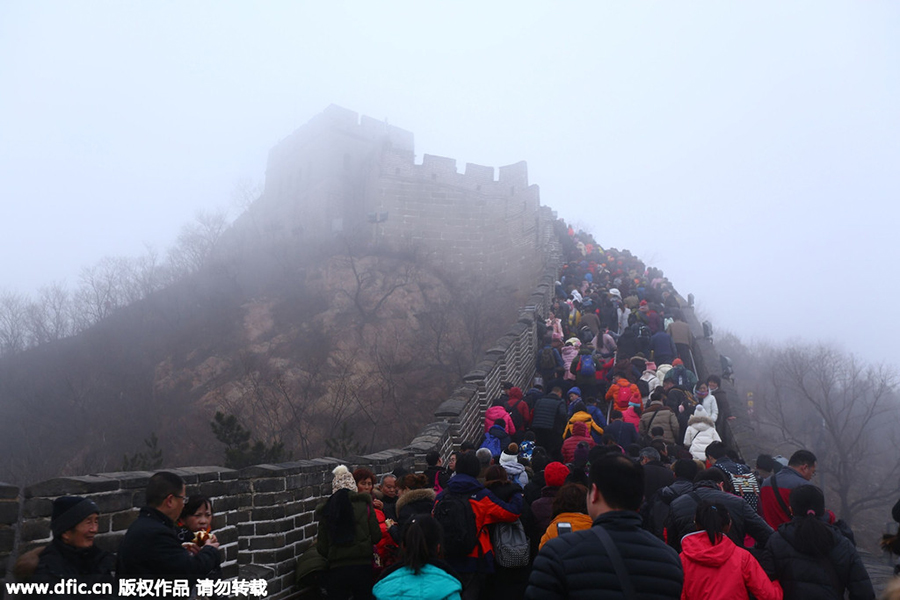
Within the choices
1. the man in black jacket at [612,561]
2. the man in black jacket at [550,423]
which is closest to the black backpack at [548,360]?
the man in black jacket at [550,423]

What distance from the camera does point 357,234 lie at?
120 feet

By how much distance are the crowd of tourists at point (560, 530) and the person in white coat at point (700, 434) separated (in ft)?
0.06

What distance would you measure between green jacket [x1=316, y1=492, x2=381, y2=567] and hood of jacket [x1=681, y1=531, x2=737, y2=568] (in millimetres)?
2423

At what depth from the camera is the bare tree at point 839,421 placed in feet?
80.8

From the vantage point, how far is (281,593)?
18.4 ft

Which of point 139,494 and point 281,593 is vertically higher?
point 139,494

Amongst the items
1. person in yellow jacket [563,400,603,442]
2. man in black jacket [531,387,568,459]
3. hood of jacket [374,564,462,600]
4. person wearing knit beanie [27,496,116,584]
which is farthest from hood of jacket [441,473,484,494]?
man in black jacket [531,387,568,459]

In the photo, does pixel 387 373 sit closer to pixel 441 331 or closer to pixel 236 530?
pixel 441 331

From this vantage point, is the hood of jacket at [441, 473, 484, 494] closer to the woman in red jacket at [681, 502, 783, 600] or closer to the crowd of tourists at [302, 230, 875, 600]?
the crowd of tourists at [302, 230, 875, 600]

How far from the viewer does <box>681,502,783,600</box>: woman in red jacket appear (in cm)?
392

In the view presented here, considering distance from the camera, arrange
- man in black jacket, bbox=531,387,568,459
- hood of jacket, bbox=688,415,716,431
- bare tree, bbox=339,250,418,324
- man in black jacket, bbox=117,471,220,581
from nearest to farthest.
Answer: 1. man in black jacket, bbox=117,471,220,581
2. hood of jacket, bbox=688,415,716,431
3. man in black jacket, bbox=531,387,568,459
4. bare tree, bbox=339,250,418,324

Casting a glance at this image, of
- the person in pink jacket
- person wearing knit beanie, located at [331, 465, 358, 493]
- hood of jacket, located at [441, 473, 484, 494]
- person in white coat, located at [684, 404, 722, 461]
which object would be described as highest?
the person in pink jacket

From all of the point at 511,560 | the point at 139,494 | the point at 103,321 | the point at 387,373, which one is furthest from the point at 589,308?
the point at 103,321

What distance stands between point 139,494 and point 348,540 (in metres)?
1.60
